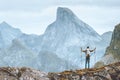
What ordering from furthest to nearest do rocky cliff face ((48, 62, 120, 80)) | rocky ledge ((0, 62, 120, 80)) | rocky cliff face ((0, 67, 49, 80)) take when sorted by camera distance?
rocky cliff face ((48, 62, 120, 80))
rocky ledge ((0, 62, 120, 80))
rocky cliff face ((0, 67, 49, 80))

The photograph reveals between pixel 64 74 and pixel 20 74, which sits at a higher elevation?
pixel 20 74

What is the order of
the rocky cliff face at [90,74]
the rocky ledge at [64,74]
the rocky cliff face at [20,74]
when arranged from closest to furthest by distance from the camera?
the rocky cliff face at [20,74], the rocky ledge at [64,74], the rocky cliff face at [90,74]

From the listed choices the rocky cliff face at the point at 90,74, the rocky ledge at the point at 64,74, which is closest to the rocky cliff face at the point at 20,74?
the rocky ledge at the point at 64,74

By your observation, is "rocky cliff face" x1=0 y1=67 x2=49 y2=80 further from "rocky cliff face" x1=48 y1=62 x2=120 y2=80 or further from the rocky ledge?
"rocky cliff face" x1=48 y1=62 x2=120 y2=80

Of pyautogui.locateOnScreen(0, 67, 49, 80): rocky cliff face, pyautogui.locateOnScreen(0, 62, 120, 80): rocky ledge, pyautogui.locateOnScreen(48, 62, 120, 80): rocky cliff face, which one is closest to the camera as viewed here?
pyautogui.locateOnScreen(0, 67, 49, 80): rocky cliff face

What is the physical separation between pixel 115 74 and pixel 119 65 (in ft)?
7.55

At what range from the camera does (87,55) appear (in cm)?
7769

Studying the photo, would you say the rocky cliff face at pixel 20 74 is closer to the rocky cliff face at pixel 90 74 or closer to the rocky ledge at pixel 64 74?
the rocky ledge at pixel 64 74

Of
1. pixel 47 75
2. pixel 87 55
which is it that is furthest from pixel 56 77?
pixel 87 55

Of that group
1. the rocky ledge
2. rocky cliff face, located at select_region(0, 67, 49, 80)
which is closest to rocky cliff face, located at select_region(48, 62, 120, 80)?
the rocky ledge

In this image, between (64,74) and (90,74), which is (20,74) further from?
(90,74)

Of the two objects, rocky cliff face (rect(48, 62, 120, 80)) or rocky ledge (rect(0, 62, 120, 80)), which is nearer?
rocky ledge (rect(0, 62, 120, 80))

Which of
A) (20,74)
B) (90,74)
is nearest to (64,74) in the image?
(90,74)

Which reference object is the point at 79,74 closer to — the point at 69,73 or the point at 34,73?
the point at 69,73
